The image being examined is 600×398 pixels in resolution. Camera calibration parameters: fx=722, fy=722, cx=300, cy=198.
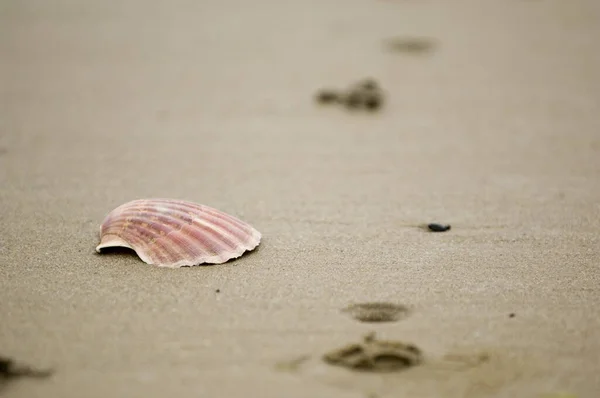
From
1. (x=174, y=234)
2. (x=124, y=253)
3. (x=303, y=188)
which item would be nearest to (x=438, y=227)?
(x=303, y=188)

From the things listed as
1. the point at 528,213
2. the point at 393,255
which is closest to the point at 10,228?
the point at 393,255

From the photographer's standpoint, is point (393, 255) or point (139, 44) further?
point (139, 44)

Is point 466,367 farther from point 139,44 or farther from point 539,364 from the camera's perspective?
point 139,44

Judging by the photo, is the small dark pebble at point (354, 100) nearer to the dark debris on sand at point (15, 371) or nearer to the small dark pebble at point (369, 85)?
the small dark pebble at point (369, 85)

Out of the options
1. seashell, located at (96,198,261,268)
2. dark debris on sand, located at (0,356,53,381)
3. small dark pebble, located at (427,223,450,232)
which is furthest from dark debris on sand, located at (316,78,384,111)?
dark debris on sand, located at (0,356,53,381)

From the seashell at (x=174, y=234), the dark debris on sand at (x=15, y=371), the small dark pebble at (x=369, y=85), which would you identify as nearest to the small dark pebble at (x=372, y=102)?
the small dark pebble at (x=369, y=85)

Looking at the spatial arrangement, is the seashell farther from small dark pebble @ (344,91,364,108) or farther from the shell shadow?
small dark pebble @ (344,91,364,108)

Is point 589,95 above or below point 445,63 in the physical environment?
below

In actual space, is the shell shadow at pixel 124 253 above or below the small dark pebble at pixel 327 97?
below
